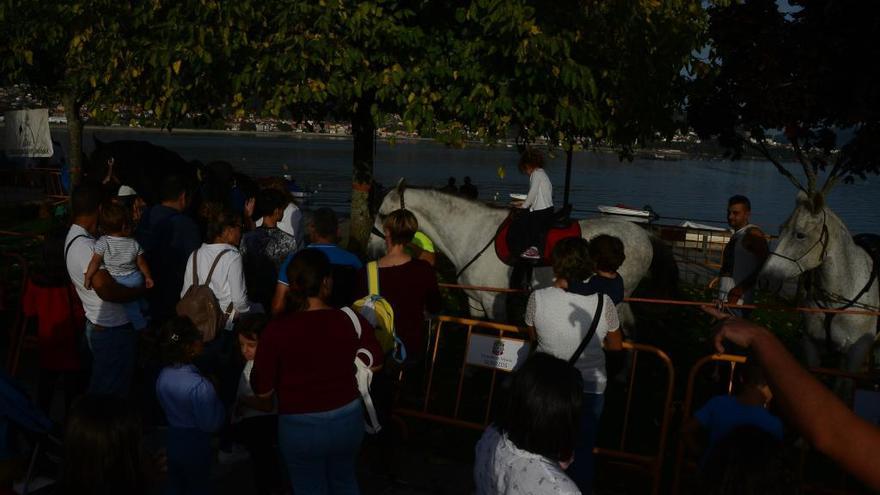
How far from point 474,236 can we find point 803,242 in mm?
3887

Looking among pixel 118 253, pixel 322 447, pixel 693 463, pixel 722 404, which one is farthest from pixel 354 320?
pixel 693 463

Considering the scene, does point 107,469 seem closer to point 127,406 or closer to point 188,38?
point 127,406

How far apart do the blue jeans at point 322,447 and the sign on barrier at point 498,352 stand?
264cm

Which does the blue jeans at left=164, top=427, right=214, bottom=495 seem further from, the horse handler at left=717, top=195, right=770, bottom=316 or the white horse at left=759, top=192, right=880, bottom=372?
the horse handler at left=717, top=195, right=770, bottom=316

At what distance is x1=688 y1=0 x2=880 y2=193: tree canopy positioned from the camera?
10.5 meters

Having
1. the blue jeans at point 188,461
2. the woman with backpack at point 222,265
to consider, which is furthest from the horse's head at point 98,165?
the blue jeans at point 188,461

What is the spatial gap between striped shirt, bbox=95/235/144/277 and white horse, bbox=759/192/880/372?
5.84m

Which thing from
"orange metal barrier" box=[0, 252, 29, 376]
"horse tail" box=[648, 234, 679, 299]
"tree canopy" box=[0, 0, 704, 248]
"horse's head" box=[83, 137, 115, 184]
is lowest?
"orange metal barrier" box=[0, 252, 29, 376]

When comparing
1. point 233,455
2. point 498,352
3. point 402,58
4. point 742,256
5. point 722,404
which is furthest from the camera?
point 402,58

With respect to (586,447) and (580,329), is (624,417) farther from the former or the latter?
(580,329)

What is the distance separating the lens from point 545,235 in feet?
29.5

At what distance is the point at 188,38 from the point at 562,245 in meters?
8.44

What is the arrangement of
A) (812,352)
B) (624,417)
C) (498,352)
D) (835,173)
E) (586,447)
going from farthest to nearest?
(835,173) → (812,352) → (624,417) → (498,352) → (586,447)

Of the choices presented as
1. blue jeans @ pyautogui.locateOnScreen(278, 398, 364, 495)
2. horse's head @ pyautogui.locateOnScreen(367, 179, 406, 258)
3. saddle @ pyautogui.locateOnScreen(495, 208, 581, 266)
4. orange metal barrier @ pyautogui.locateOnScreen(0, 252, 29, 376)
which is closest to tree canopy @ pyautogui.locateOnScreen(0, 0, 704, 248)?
horse's head @ pyautogui.locateOnScreen(367, 179, 406, 258)
